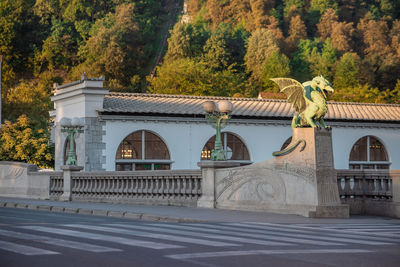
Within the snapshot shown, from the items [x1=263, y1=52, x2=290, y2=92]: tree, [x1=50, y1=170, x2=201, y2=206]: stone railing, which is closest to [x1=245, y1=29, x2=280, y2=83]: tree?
[x1=263, y1=52, x2=290, y2=92]: tree

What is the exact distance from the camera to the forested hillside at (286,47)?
90.7 metres

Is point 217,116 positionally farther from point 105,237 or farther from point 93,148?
point 93,148

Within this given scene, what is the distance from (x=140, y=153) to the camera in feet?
137

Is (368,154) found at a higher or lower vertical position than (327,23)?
lower

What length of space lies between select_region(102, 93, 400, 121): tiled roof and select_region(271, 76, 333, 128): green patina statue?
19.4 meters

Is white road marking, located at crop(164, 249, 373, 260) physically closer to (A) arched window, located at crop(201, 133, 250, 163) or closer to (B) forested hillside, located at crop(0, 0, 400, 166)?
(A) arched window, located at crop(201, 133, 250, 163)

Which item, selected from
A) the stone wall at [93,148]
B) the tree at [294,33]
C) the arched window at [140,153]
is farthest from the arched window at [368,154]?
the tree at [294,33]

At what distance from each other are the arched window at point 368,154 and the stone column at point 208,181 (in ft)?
77.7

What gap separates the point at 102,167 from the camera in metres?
40.7

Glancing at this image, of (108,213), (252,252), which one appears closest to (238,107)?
(108,213)

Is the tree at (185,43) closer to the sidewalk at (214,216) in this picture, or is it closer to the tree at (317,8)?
the tree at (317,8)

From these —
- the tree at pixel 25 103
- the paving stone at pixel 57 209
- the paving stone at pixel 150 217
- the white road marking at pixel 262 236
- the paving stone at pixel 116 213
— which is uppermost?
the tree at pixel 25 103

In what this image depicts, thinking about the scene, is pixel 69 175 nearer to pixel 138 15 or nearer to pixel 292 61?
pixel 292 61

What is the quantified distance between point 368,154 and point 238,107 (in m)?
9.24
